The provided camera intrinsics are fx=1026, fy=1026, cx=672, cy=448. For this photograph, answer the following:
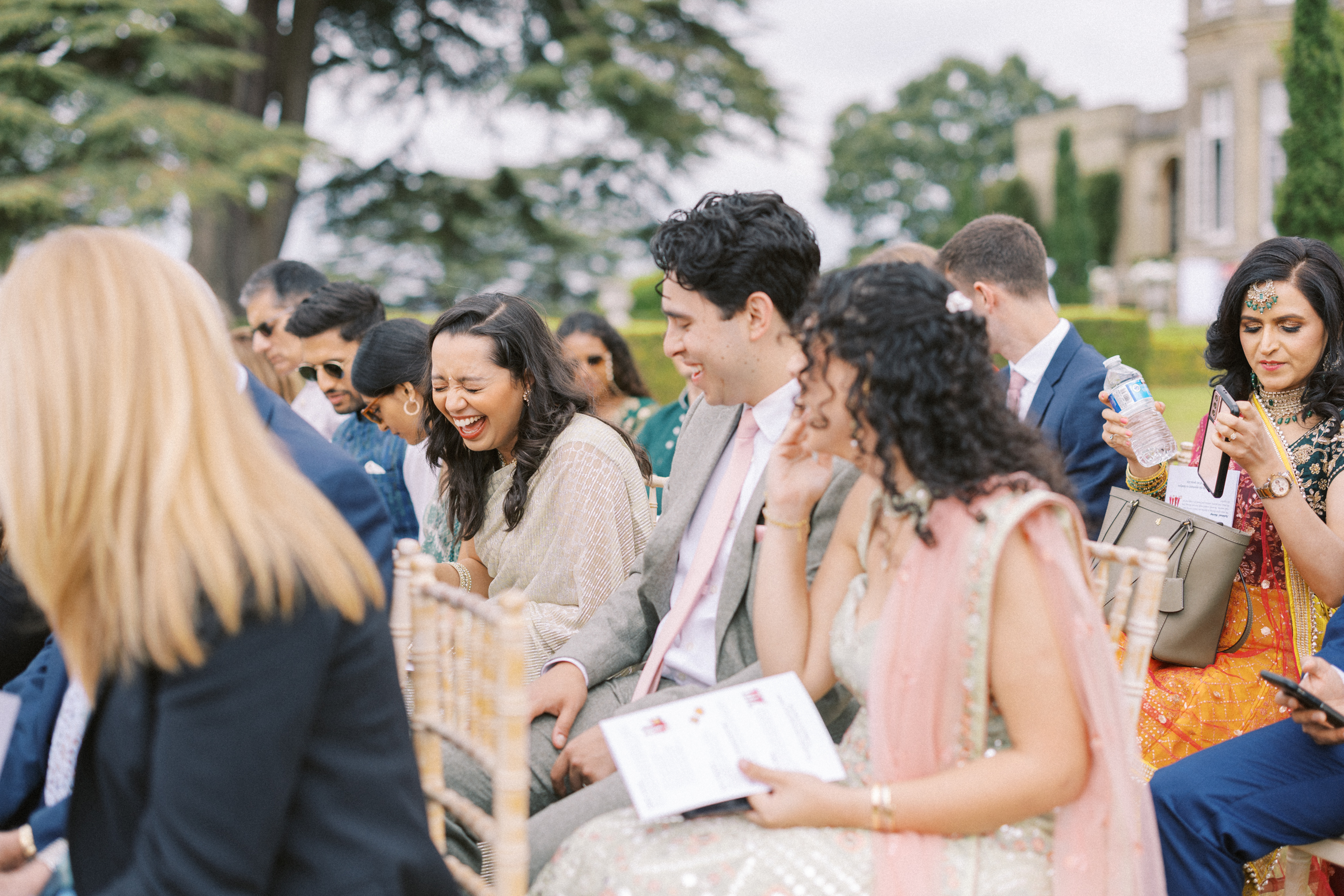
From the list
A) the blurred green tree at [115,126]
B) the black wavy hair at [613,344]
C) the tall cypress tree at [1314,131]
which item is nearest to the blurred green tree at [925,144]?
the tall cypress tree at [1314,131]

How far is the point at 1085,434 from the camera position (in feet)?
11.0

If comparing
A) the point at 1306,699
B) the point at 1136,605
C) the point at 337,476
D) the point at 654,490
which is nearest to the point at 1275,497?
the point at 1306,699

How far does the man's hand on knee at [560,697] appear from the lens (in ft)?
7.75

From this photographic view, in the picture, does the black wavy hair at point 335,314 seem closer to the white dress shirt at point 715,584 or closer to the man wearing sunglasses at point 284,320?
the man wearing sunglasses at point 284,320

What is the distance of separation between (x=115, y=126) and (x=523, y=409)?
12.2m

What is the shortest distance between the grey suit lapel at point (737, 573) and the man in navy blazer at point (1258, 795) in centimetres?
103

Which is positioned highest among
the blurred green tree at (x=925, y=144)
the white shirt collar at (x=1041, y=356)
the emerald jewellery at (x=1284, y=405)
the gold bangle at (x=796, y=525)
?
the blurred green tree at (x=925, y=144)

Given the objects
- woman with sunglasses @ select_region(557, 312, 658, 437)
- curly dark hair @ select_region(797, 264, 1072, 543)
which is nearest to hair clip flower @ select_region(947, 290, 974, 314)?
curly dark hair @ select_region(797, 264, 1072, 543)

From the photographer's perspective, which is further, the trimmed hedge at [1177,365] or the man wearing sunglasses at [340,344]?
the trimmed hedge at [1177,365]

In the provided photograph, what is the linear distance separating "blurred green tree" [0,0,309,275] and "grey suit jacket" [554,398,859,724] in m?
11.7

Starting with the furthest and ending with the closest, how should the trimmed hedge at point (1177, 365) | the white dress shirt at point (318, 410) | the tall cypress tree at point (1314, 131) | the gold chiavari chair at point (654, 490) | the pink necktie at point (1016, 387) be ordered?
the trimmed hedge at point (1177, 365) → the tall cypress tree at point (1314, 131) → the white dress shirt at point (318, 410) → the pink necktie at point (1016, 387) → the gold chiavari chair at point (654, 490)

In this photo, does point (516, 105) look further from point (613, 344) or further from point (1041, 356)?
point (1041, 356)

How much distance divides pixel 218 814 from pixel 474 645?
0.63m

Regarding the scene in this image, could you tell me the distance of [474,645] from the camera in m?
1.77
